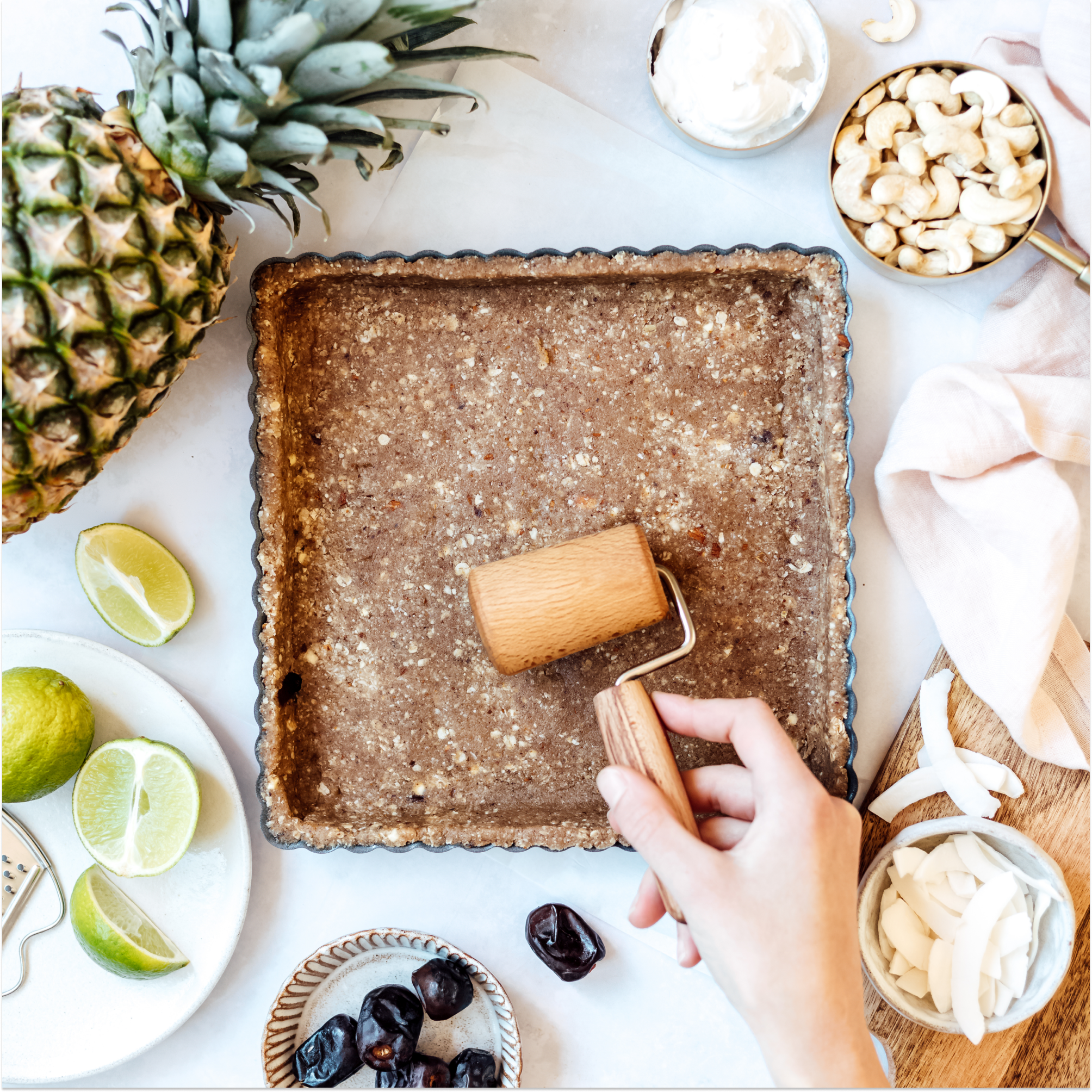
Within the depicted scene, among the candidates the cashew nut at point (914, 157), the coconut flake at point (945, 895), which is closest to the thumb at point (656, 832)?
the coconut flake at point (945, 895)

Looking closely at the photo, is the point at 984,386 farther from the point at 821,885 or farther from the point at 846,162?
the point at 821,885

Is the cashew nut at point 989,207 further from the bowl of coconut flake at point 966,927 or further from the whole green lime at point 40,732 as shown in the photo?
the whole green lime at point 40,732

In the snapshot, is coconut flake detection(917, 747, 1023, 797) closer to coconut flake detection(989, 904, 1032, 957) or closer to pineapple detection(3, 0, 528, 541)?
coconut flake detection(989, 904, 1032, 957)

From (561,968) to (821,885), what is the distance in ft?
1.57

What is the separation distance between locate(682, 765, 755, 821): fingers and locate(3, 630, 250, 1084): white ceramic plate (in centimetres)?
65

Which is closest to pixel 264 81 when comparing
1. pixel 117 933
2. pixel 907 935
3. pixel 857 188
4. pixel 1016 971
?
pixel 857 188

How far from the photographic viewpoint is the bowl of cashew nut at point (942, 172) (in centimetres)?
109

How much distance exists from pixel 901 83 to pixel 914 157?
11 centimetres

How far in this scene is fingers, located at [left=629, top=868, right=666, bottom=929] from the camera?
41.0 inches

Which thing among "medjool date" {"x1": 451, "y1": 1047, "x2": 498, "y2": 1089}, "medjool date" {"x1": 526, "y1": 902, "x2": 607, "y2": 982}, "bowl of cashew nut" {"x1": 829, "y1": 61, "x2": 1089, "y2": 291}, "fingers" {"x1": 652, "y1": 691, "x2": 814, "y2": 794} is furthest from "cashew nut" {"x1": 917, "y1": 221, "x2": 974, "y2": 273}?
"medjool date" {"x1": 451, "y1": 1047, "x2": 498, "y2": 1089}

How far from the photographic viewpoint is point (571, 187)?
1.19m

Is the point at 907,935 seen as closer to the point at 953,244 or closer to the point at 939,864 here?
the point at 939,864

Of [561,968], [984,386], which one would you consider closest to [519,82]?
[984,386]

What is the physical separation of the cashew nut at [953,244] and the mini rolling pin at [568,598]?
0.58 metres
